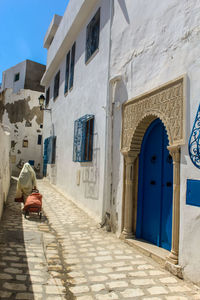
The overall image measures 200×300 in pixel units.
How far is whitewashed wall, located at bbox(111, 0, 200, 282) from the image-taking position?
3041 millimetres

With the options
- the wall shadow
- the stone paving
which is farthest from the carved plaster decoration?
the wall shadow

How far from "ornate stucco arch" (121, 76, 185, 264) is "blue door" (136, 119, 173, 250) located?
0.12 metres

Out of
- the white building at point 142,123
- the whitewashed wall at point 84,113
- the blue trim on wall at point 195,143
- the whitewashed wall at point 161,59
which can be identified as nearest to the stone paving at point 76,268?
the white building at point 142,123

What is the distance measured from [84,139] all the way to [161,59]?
3.65 m

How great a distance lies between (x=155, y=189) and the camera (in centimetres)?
418

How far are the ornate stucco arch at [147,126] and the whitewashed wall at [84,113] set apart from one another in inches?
42.1

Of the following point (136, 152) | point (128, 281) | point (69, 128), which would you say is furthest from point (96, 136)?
point (128, 281)

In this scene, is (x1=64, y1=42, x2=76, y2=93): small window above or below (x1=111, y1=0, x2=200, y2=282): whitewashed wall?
above

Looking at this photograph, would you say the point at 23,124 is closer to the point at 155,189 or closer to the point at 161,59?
the point at 155,189

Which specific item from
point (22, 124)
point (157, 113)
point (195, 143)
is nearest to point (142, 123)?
point (157, 113)

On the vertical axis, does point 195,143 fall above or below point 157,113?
below

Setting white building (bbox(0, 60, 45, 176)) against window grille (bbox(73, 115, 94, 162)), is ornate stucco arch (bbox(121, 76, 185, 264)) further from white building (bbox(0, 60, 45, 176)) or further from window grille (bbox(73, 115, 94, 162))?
white building (bbox(0, 60, 45, 176))

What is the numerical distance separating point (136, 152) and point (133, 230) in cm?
137

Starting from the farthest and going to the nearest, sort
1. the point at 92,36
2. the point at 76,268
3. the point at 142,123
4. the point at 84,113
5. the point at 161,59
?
the point at 84,113, the point at 92,36, the point at 142,123, the point at 161,59, the point at 76,268
